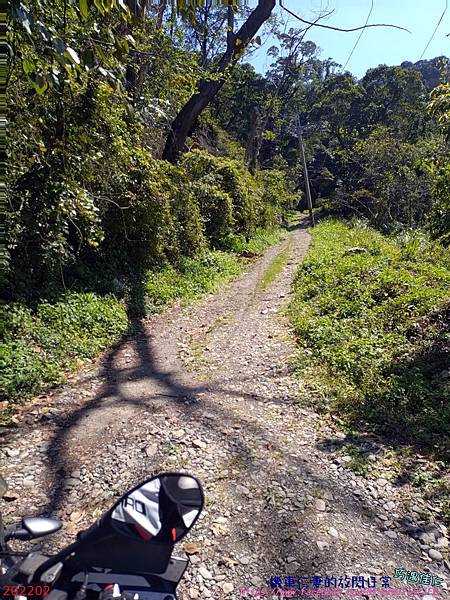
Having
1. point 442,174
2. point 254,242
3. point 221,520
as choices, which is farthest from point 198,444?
point 254,242

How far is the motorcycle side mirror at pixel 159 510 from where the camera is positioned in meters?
1.42

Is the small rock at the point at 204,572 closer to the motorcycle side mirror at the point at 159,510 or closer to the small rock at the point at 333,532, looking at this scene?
the small rock at the point at 333,532

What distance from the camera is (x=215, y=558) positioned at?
2.53m

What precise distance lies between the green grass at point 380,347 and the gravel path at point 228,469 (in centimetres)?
49

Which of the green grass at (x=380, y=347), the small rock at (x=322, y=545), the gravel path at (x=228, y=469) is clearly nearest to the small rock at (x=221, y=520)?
the gravel path at (x=228, y=469)

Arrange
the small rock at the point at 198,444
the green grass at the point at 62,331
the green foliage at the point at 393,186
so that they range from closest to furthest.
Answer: the small rock at the point at 198,444, the green grass at the point at 62,331, the green foliage at the point at 393,186

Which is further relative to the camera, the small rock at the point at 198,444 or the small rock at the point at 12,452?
the small rock at the point at 198,444

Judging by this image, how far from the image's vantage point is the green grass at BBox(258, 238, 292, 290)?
36.4ft

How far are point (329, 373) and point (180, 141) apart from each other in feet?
31.3

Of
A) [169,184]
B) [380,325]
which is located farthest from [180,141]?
[380,325]

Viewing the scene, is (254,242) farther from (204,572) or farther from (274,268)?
(204,572)

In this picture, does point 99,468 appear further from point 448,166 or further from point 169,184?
point 169,184

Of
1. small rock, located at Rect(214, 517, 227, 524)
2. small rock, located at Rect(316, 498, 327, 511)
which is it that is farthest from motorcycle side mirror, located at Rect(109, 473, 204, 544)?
small rock, located at Rect(316, 498, 327, 511)

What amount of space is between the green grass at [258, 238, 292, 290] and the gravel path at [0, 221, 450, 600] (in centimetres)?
538
